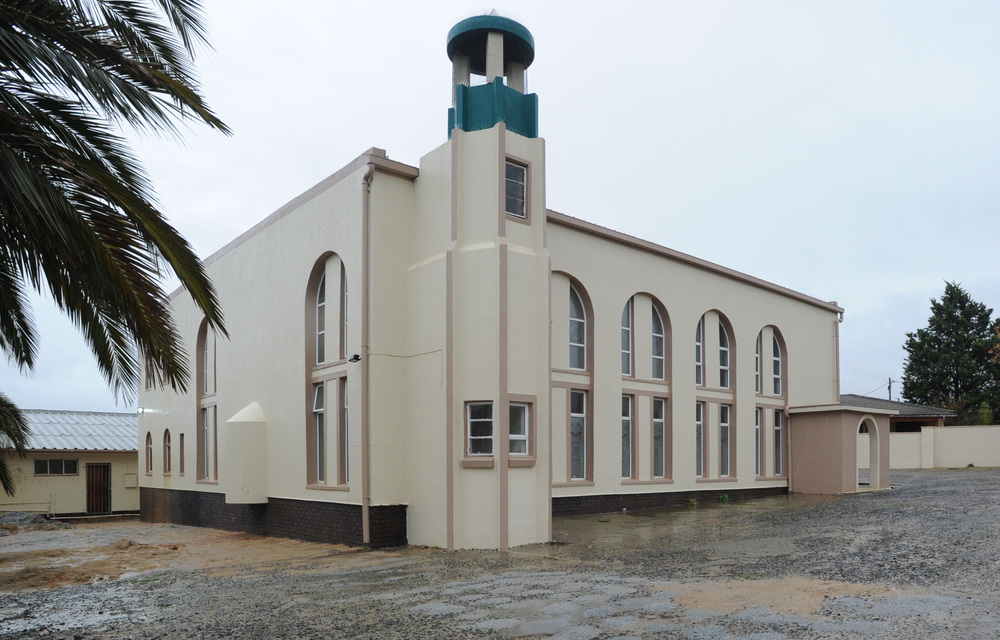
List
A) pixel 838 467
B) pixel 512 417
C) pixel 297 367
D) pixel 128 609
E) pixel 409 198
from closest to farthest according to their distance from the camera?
pixel 128 609
pixel 512 417
pixel 409 198
pixel 297 367
pixel 838 467

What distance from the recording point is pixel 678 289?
21.8m

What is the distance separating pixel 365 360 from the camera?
14.6 meters

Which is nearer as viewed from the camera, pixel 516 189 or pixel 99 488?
pixel 516 189

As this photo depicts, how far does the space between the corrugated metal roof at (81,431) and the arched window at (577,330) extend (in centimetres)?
2258

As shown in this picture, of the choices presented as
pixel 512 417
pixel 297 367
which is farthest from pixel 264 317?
pixel 512 417

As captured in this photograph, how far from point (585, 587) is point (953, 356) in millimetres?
51364

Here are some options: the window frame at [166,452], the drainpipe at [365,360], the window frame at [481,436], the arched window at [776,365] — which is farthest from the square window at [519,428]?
the window frame at [166,452]

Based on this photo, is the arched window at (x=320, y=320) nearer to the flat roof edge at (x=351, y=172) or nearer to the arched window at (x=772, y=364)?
the flat roof edge at (x=351, y=172)

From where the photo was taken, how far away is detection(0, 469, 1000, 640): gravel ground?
7250 mm

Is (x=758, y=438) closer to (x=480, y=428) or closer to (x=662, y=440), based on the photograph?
(x=662, y=440)

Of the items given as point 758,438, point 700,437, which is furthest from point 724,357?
point 758,438

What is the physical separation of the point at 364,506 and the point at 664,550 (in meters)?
5.02

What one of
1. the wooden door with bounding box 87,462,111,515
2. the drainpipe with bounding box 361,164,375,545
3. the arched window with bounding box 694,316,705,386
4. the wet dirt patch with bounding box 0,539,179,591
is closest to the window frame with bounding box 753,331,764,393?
the arched window with bounding box 694,316,705,386

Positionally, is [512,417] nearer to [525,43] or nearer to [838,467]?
[525,43]
